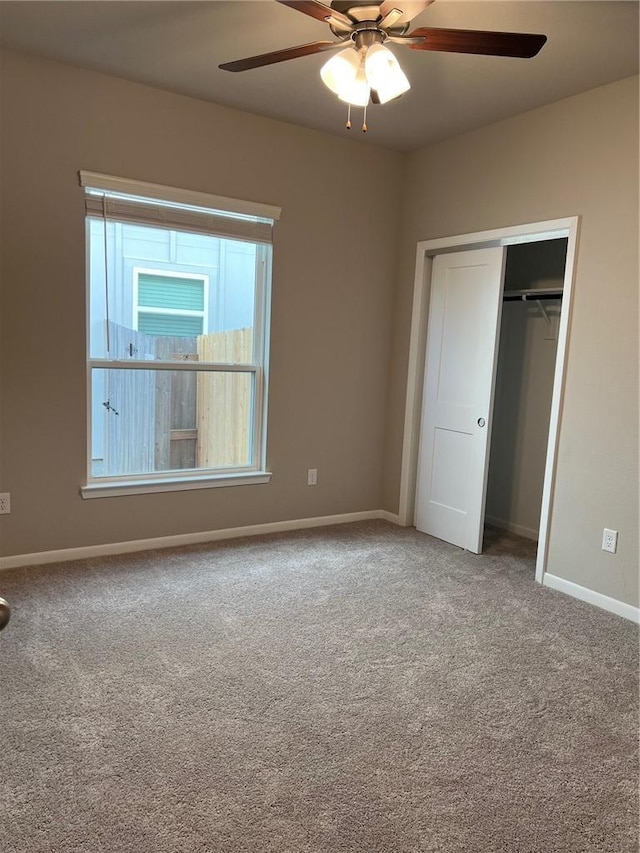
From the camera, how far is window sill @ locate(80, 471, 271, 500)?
3596 millimetres

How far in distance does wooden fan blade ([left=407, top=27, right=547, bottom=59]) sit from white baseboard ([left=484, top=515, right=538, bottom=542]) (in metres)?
3.22

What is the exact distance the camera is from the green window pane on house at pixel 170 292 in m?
Result: 3.69

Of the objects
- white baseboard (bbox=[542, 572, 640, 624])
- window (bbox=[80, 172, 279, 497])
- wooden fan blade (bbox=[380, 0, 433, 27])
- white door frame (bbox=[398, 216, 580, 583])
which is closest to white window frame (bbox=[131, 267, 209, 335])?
window (bbox=[80, 172, 279, 497])

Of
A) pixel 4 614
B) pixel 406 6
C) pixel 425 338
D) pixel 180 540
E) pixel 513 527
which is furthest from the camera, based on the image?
pixel 513 527

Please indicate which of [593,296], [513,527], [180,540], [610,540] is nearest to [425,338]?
[593,296]

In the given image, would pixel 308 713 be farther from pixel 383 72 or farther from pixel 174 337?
pixel 174 337

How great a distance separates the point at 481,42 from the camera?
2.03 meters

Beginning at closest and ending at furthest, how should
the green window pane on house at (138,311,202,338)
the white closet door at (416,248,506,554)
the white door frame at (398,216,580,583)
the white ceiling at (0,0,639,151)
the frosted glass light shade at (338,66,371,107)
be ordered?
1. the frosted glass light shade at (338,66,371,107)
2. the white ceiling at (0,0,639,151)
3. the white door frame at (398,216,580,583)
4. the green window pane on house at (138,311,202,338)
5. the white closet door at (416,248,506,554)

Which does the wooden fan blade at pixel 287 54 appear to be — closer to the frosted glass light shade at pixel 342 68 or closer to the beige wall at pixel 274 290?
the frosted glass light shade at pixel 342 68

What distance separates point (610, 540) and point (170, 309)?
2.83 metres

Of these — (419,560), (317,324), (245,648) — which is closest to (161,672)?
(245,648)

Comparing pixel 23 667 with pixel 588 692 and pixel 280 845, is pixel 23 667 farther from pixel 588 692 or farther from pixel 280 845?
pixel 588 692

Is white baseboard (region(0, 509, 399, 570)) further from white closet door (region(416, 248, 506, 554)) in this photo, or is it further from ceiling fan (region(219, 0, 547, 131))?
ceiling fan (region(219, 0, 547, 131))

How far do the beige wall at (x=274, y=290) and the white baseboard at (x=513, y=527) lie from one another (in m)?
0.91
